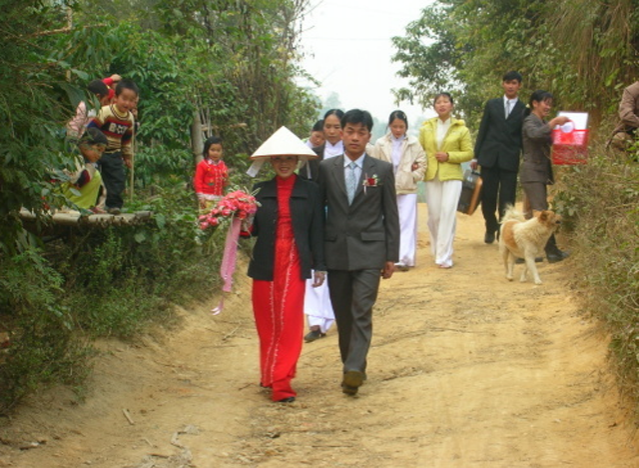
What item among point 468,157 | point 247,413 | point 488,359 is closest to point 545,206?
point 468,157

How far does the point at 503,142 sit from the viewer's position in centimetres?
1202

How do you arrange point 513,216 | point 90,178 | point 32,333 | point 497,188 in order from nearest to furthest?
point 32,333, point 90,178, point 513,216, point 497,188

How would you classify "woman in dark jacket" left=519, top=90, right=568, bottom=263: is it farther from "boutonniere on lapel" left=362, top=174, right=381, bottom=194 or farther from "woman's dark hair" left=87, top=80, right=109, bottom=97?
"woman's dark hair" left=87, top=80, right=109, bottom=97

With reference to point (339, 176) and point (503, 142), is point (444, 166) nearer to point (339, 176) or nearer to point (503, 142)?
point (503, 142)

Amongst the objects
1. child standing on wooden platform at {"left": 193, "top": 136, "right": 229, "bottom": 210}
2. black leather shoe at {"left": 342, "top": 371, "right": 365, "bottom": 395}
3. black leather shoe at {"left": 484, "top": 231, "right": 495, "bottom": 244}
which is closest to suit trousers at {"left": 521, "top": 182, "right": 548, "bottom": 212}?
black leather shoe at {"left": 484, "top": 231, "right": 495, "bottom": 244}

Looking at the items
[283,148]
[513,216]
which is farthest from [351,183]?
[513,216]

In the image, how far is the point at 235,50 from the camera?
15.6 metres

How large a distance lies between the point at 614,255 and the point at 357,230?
74.0 inches

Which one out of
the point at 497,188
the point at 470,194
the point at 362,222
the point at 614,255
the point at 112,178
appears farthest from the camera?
the point at 497,188

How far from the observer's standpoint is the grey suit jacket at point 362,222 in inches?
269

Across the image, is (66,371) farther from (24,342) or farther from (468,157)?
(468,157)

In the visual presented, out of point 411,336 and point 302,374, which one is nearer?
point 302,374

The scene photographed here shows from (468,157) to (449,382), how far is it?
532 cm

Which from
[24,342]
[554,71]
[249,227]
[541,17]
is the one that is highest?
[541,17]
